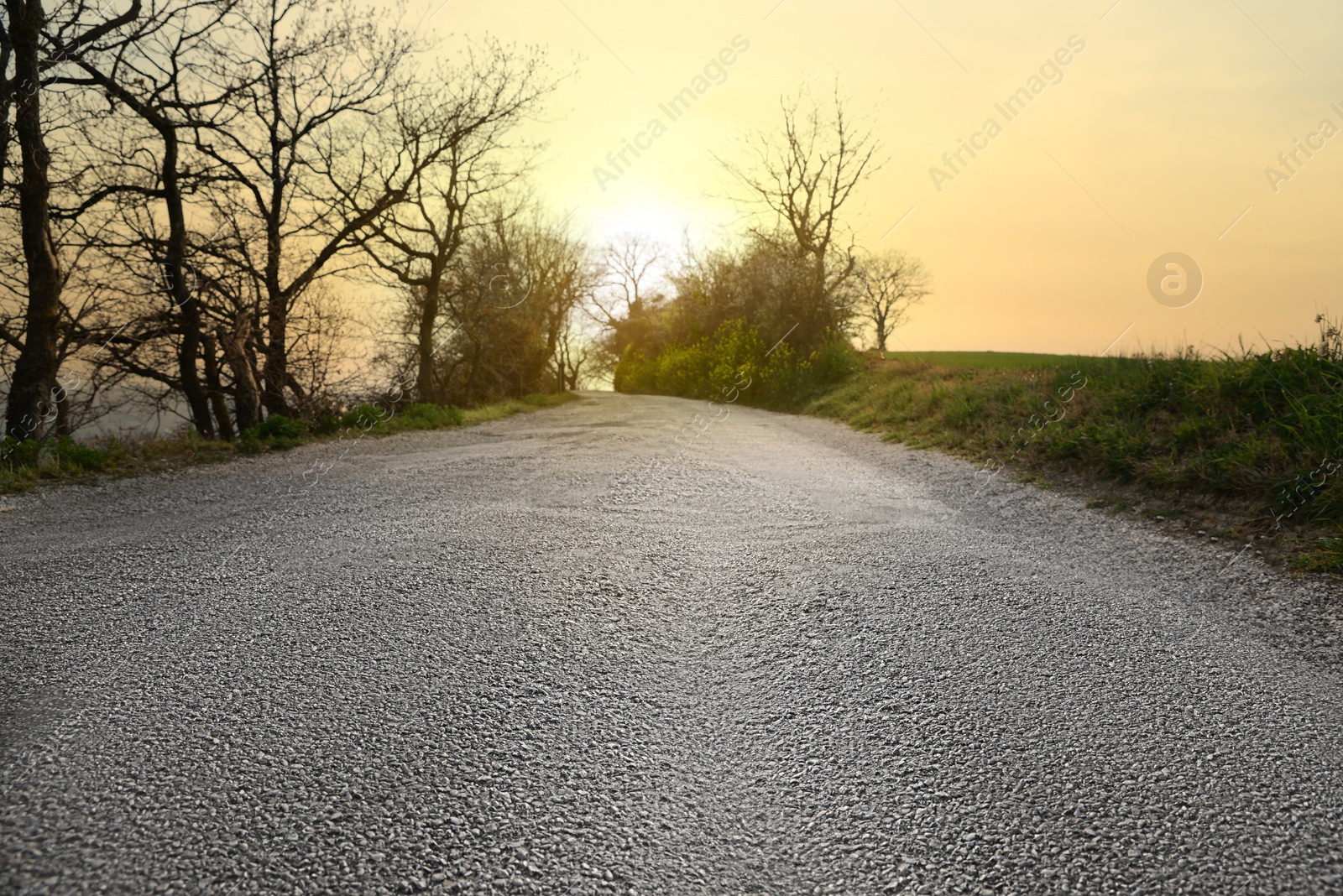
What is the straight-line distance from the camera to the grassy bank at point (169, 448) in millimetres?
6297

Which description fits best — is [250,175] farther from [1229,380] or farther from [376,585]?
[1229,380]

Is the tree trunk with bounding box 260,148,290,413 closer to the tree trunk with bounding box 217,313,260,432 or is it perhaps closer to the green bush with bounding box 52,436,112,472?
the tree trunk with bounding box 217,313,260,432

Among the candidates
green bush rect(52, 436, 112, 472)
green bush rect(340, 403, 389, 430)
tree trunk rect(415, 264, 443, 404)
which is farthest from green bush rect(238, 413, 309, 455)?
tree trunk rect(415, 264, 443, 404)

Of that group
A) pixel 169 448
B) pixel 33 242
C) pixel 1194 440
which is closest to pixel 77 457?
pixel 169 448

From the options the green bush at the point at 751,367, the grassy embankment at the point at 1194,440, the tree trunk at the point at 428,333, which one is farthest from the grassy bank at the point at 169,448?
the green bush at the point at 751,367

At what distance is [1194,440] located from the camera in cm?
598

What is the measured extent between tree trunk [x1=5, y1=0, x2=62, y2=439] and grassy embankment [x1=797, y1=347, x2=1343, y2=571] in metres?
10.2

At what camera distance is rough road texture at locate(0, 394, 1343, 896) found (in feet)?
6.16

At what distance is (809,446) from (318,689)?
25.2 feet

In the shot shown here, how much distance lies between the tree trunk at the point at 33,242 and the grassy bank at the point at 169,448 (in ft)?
3.65

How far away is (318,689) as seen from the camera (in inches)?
105

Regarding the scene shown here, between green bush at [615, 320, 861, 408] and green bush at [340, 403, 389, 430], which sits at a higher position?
green bush at [615, 320, 861, 408]

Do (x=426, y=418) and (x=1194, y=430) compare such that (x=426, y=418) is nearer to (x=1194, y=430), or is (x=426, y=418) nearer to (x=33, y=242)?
(x=33, y=242)

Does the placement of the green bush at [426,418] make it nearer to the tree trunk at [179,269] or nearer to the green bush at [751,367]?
the tree trunk at [179,269]
